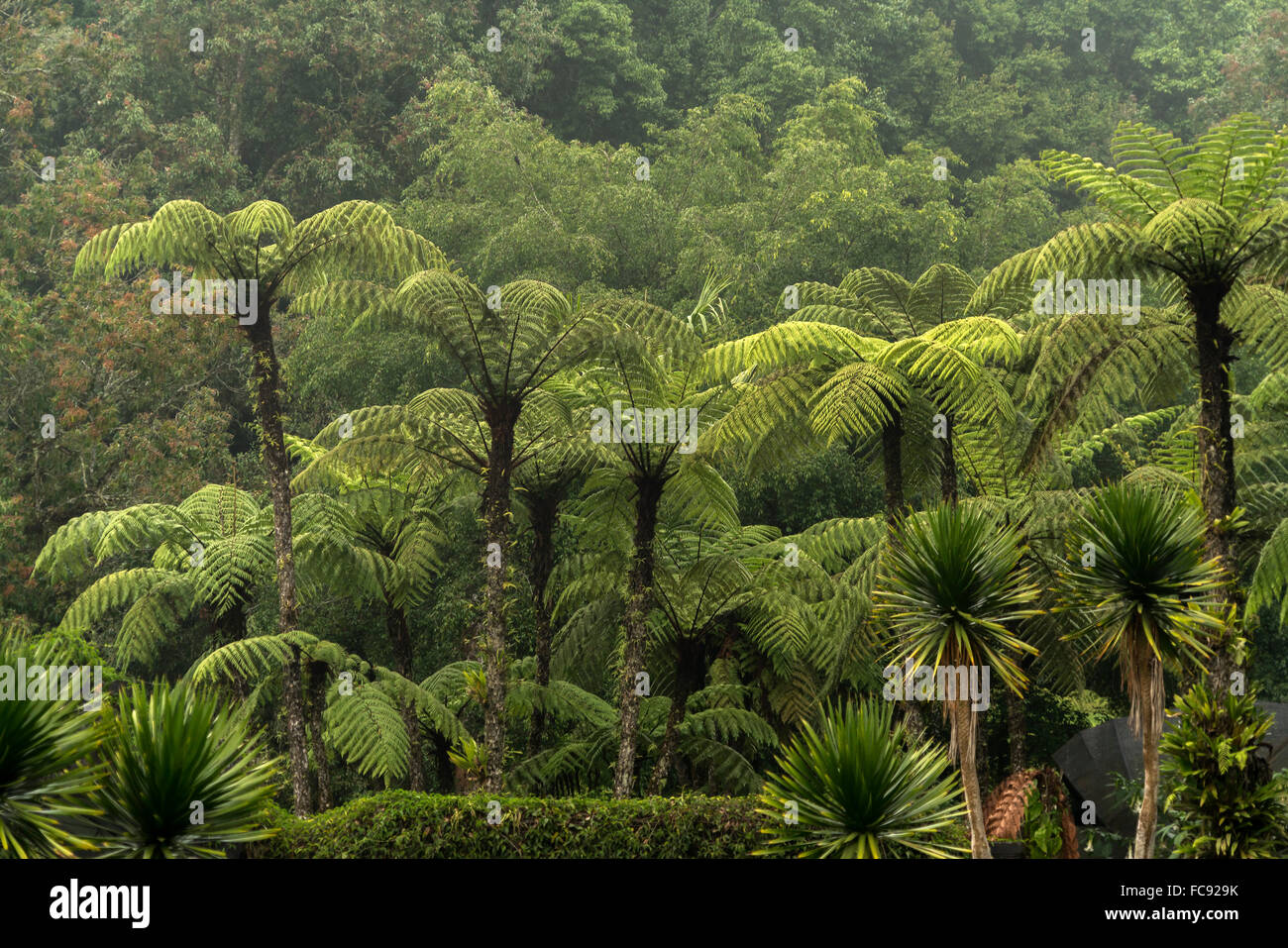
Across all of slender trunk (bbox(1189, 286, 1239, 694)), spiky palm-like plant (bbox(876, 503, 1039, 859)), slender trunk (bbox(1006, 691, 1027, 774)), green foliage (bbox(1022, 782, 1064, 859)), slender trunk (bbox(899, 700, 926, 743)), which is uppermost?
slender trunk (bbox(1189, 286, 1239, 694))

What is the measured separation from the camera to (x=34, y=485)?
15836 mm

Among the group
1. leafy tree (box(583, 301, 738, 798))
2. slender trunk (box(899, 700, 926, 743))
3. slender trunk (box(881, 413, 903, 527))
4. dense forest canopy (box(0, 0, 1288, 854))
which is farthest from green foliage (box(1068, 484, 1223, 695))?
leafy tree (box(583, 301, 738, 798))

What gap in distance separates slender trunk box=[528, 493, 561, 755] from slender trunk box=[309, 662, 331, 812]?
1959 mm

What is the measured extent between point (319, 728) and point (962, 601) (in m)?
6.23

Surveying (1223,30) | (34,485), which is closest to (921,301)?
(34,485)

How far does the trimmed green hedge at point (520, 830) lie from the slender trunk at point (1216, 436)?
10.8 feet

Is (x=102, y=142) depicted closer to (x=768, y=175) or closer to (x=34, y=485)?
(x=34, y=485)

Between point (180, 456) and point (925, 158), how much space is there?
577 inches

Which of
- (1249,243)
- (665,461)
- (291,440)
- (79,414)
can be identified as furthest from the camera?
(79,414)

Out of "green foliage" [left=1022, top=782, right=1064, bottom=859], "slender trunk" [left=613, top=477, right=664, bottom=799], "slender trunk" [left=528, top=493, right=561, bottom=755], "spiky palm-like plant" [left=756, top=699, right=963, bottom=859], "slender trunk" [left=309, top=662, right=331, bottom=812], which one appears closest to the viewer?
"spiky palm-like plant" [left=756, top=699, right=963, bottom=859]

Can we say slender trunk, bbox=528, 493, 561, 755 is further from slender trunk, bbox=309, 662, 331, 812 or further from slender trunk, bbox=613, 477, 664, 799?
slender trunk, bbox=309, 662, 331, 812

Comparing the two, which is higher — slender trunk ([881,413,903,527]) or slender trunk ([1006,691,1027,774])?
slender trunk ([881,413,903,527])

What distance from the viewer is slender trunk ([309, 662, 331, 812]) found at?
431 inches

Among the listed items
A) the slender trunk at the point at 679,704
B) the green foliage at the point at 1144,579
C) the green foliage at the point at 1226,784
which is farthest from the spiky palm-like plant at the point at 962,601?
the slender trunk at the point at 679,704
